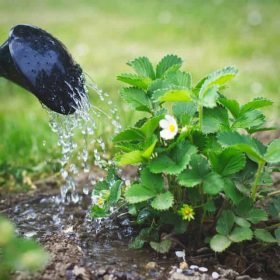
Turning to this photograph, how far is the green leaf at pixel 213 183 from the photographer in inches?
80.2

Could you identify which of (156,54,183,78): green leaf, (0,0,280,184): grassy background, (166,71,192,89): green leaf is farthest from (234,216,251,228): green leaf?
(0,0,280,184): grassy background

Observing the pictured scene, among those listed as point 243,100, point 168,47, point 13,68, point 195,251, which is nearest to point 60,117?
point 13,68

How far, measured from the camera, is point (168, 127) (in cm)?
211

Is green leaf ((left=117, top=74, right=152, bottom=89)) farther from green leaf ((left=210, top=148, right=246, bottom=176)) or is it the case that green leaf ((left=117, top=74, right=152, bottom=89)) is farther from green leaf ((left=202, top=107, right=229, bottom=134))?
green leaf ((left=210, top=148, right=246, bottom=176))

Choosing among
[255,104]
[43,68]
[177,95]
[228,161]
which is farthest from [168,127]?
[43,68]

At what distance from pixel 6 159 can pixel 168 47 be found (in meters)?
3.33

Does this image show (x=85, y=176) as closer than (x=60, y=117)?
No

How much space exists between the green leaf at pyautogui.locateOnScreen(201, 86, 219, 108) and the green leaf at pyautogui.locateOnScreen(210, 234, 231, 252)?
1.45 feet

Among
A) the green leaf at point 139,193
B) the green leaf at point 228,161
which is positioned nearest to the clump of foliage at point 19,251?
the green leaf at point 139,193

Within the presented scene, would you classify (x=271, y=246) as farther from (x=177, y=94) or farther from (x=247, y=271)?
(x=177, y=94)

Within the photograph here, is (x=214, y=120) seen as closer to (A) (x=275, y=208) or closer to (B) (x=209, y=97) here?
(B) (x=209, y=97)

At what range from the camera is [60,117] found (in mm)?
2941

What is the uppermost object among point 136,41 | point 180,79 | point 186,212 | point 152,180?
point 136,41

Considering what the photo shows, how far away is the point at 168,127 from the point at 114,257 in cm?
51
